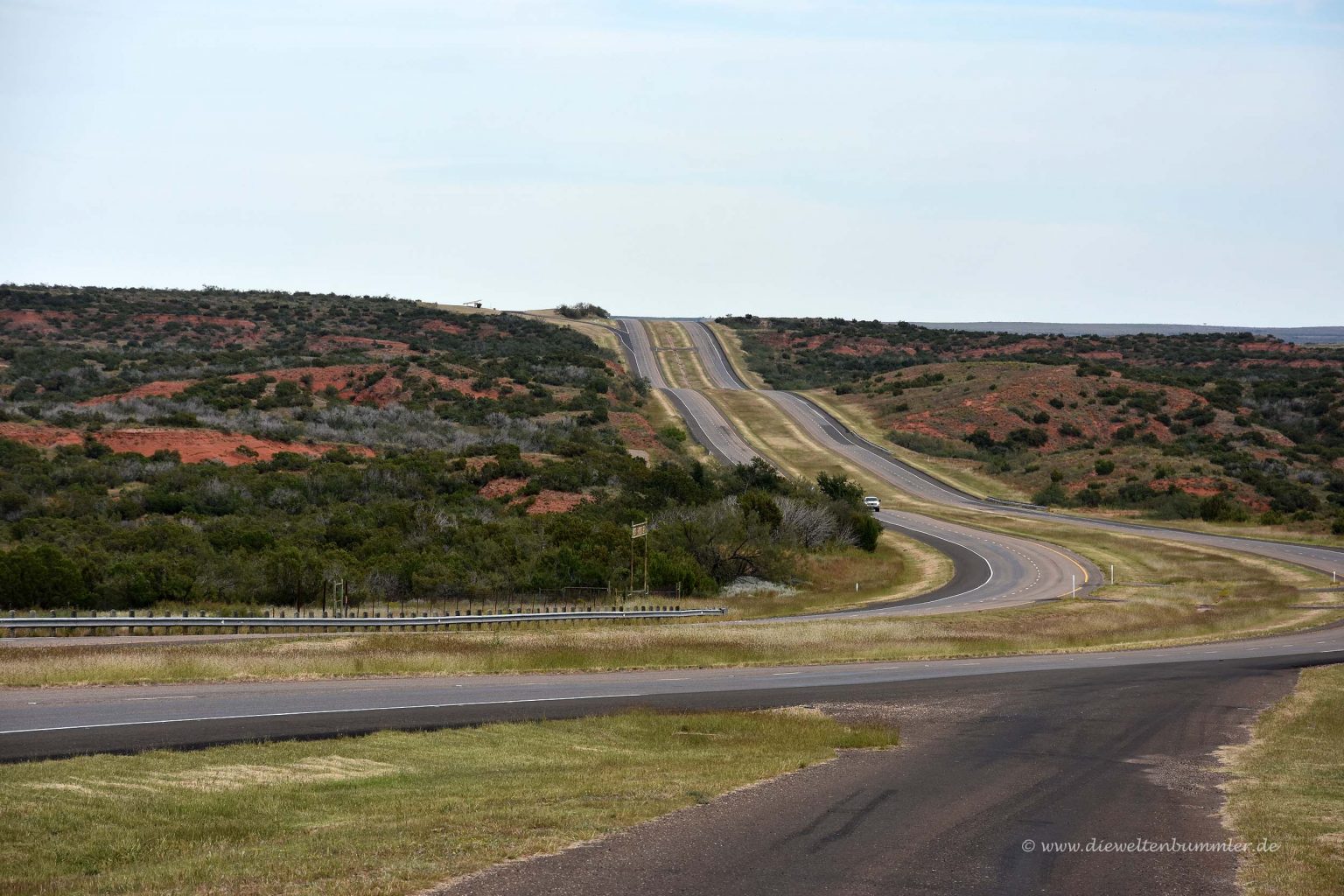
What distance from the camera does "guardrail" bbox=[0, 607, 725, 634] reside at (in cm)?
2809

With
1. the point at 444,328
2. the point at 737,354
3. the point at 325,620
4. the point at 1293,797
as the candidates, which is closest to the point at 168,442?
the point at 325,620

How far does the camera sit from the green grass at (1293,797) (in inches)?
400

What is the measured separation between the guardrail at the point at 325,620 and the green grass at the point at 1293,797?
19359mm

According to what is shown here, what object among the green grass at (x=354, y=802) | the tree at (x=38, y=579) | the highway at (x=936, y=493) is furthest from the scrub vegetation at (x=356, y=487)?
the green grass at (x=354, y=802)

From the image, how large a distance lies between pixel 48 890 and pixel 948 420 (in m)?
104

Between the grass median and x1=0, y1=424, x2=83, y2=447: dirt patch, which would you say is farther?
x1=0, y1=424, x2=83, y2=447: dirt patch

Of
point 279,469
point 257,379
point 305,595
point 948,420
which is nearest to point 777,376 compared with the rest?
point 948,420

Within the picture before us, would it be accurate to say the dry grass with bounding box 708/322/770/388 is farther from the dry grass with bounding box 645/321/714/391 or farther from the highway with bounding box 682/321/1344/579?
the dry grass with bounding box 645/321/714/391

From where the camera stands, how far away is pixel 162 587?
35125 millimetres

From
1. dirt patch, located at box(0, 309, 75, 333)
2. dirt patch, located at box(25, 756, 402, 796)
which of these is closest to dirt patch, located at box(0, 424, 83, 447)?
dirt patch, located at box(25, 756, 402, 796)

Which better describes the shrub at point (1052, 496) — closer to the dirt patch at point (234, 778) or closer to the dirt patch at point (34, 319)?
the dirt patch at point (234, 778)

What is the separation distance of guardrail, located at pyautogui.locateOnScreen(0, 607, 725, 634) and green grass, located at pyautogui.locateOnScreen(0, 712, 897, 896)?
1440cm

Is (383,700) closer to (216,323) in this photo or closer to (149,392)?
(149,392)

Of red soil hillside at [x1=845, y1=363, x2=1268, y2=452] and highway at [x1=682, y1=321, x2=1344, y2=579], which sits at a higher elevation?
red soil hillside at [x1=845, y1=363, x2=1268, y2=452]
